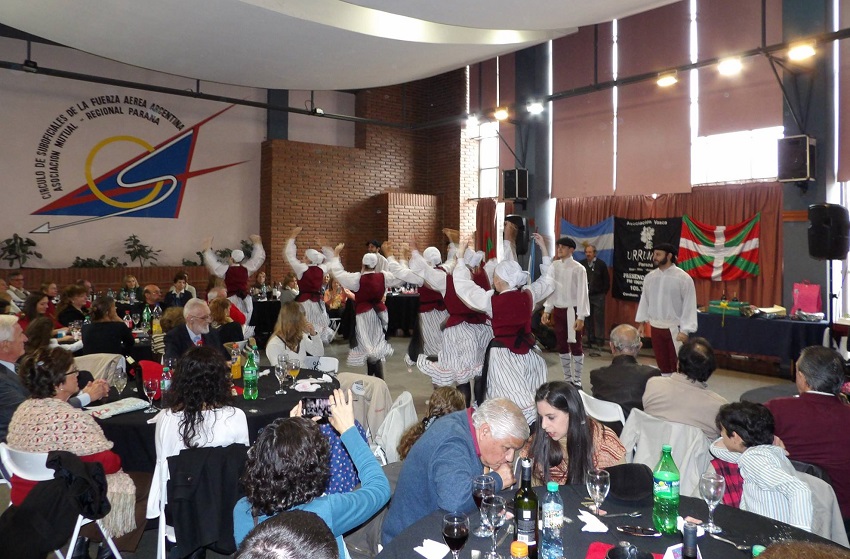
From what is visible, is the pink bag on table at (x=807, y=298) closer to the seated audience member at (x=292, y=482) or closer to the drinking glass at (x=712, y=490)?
the drinking glass at (x=712, y=490)

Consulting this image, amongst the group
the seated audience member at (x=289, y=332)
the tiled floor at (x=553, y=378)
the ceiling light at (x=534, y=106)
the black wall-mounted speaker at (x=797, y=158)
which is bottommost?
the tiled floor at (x=553, y=378)

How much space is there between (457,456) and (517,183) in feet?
33.4

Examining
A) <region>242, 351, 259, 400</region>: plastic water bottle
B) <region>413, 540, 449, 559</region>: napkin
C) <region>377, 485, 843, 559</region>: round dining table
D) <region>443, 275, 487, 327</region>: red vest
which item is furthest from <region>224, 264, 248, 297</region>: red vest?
<region>413, 540, 449, 559</region>: napkin

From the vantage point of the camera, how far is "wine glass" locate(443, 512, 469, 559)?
1.90 meters

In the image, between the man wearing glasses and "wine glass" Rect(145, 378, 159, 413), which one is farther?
the man wearing glasses

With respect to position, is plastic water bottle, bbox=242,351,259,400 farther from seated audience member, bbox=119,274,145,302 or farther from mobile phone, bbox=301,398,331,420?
seated audience member, bbox=119,274,145,302

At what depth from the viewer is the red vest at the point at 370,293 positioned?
7.37 metres

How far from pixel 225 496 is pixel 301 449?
1146mm

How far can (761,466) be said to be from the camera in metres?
2.46

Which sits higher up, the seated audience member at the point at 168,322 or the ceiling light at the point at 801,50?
the ceiling light at the point at 801,50

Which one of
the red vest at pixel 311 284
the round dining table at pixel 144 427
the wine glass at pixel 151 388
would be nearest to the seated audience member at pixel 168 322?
the round dining table at pixel 144 427

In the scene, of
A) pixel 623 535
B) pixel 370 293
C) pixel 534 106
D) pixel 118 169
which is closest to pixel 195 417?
pixel 623 535

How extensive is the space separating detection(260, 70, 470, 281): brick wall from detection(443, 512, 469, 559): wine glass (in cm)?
1200

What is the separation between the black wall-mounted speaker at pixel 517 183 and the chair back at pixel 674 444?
9.13 metres
